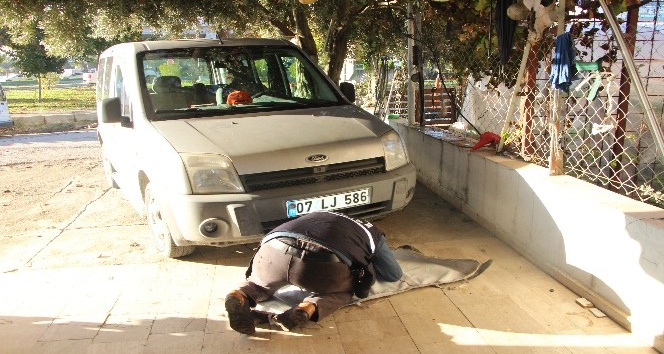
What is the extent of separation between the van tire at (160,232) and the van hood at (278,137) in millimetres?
603

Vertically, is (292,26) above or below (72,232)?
above

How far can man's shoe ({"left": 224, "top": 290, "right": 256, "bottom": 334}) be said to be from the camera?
10.3ft

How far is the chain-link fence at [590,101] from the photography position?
4.12 m

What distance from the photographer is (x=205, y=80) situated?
16.4 feet

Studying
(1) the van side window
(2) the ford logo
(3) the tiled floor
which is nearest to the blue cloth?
(3) the tiled floor

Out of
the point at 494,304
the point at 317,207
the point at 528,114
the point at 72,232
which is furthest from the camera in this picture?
the point at 72,232

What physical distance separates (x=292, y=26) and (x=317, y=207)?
19.1ft

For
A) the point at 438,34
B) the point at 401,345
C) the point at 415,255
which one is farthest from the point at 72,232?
the point at 438,34

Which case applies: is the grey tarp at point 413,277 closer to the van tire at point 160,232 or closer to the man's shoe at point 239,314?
the man's shoe at point 239,314

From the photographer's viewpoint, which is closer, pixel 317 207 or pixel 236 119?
pixel 317 207

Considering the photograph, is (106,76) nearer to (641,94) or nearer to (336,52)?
(336,52)

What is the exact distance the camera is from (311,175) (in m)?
4.02

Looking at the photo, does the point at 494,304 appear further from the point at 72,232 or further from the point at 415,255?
the point at 72,232

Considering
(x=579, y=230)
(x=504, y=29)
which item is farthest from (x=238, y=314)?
(x=504, y=29)
